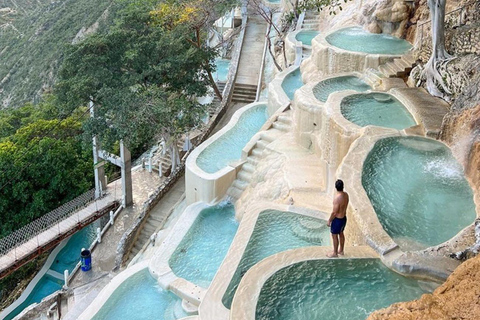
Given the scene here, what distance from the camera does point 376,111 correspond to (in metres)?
12.4

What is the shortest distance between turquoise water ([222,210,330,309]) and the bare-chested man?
1927mm

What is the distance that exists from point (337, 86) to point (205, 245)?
650cm

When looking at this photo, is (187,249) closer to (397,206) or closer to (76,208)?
(397,206)

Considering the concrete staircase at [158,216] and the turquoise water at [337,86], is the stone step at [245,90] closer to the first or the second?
the concrete staircase at [158,216]

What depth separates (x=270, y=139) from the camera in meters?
14.8

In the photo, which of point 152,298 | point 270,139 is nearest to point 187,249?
point 152,298

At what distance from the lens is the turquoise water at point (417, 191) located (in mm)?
8086

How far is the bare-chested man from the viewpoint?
282 inches

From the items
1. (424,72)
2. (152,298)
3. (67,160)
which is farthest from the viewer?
(67,160)

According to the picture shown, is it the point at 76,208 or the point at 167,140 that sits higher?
the point at 167,140

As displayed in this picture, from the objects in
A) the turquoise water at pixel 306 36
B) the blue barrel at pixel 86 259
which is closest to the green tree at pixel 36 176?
the blue barrel at pixel 86 259

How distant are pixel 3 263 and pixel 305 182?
9833 mm

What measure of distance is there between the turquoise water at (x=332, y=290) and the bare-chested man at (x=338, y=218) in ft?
0.73

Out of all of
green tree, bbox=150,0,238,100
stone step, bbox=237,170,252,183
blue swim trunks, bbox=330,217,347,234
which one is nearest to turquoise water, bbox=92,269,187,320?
blue swim trunks, bbox=330,217,347,234
